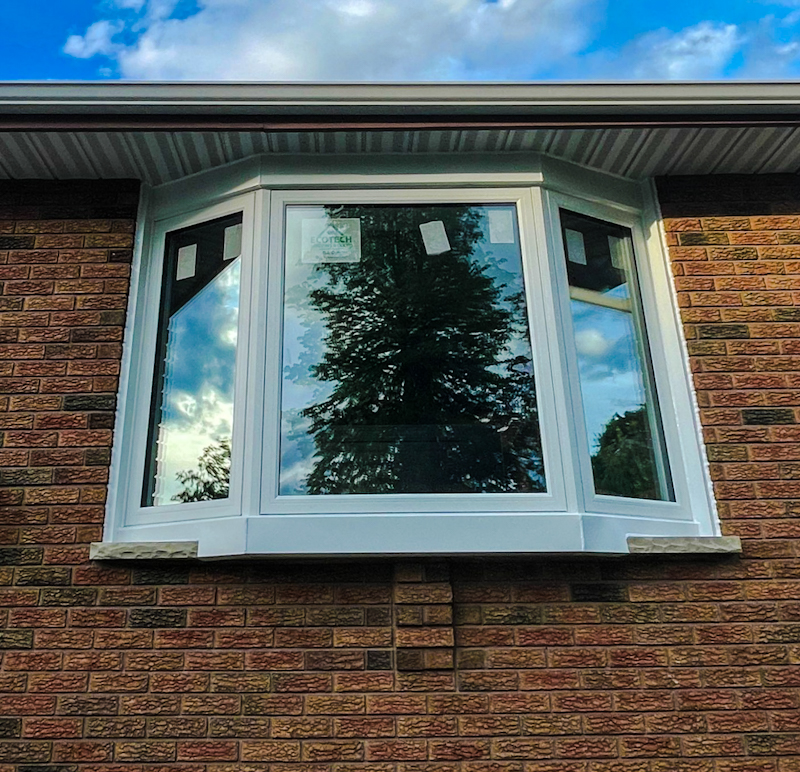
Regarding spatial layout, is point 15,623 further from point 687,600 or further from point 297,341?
point 687,600

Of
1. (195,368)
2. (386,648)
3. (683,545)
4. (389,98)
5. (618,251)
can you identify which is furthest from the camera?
(618,251)

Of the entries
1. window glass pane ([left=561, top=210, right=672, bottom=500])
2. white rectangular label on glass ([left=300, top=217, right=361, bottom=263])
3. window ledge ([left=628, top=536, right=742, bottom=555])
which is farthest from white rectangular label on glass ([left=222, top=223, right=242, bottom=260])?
window ledge ([left=628, top=536, right=742, bottom=555])

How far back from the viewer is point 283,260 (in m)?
3.05

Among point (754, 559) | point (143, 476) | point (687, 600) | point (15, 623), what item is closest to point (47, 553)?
point (15, 623)

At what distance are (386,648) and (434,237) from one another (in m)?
1.78

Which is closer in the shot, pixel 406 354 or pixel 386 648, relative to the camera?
pixel 386 648

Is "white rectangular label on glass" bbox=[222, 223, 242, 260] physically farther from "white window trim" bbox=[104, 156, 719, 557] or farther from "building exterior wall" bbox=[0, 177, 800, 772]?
"building exterior wall" bbox=[0, 177, 800, 772]

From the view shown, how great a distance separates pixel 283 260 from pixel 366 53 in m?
9.01

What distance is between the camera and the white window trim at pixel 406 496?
2.61m

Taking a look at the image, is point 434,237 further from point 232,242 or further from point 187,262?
point 187,262

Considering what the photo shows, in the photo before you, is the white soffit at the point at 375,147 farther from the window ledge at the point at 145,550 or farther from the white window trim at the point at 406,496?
the window ledge at the point at 145,550

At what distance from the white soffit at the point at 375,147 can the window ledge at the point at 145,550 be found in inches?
68.9

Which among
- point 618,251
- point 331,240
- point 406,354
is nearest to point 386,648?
point 406,354

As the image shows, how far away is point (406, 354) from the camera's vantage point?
2947mm
